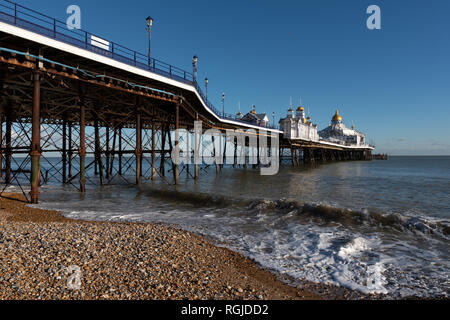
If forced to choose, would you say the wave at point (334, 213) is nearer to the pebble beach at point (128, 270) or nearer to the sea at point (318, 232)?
the sea at point (318, 232)

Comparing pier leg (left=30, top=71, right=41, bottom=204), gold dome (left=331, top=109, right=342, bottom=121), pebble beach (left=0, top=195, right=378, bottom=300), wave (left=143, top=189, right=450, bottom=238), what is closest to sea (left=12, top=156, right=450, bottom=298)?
wave (left=143, top=189, right=450, bottom=238)

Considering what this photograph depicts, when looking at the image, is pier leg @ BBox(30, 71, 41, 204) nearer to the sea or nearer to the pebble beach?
the sea

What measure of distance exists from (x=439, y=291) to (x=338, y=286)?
2086mm

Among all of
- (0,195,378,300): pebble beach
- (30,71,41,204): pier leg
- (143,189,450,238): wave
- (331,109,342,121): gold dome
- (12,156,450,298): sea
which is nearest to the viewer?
(0,195,378,300): pebble beach

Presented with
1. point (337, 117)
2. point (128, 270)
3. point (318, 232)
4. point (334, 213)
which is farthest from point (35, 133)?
point (337, 117)

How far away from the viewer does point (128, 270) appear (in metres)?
4.94

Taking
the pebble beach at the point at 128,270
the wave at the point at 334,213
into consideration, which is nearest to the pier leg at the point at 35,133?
the pebble beach at the point at 128,270

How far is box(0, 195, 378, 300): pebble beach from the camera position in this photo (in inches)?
164

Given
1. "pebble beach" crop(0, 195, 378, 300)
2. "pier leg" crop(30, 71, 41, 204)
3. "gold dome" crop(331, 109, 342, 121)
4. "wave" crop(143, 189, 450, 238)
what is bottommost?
"wave" crop(143, 189, 450, 238)

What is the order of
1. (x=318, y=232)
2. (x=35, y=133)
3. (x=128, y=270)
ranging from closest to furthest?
(x=128, y=270) < (x=318, y=232) < (x=35, y=133)

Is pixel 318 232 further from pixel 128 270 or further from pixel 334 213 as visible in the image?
pixel 128 270
